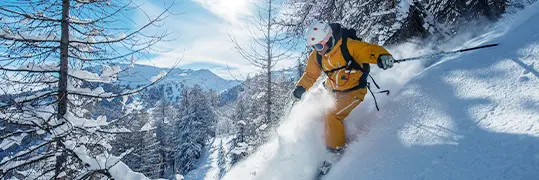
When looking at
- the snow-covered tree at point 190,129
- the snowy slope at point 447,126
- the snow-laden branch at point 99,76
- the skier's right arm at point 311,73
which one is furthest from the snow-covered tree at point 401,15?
Result: the snow-covered tree at point 190,129

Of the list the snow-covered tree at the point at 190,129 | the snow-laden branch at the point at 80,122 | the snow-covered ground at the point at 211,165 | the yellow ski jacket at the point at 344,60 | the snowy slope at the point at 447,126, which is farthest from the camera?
the snow-covered tree at the point at 190,129

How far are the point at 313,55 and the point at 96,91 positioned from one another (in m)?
3.78

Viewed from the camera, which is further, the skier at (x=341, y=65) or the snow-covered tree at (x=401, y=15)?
the snow-covered tree at (x=401, y=15)

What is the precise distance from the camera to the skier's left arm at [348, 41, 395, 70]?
379 cm

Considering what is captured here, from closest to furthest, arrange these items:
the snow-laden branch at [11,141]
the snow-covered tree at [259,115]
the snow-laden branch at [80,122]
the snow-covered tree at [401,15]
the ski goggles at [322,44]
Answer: the snow-laden branch at [11,141]
the ski goggles at [322,44]
the snow-laden branch at [80,122]
the snow-covered tree at [401,15]
the snow-covered tree at [259,115]

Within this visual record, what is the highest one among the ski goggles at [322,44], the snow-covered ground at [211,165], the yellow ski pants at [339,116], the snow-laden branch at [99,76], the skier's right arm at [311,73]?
the ski goggles at [322,44]

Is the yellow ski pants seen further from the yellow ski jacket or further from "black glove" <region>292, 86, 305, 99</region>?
"black glove" <region>292, 86, 305, 99</region>

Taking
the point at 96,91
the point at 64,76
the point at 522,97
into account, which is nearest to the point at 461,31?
the point at 522,97

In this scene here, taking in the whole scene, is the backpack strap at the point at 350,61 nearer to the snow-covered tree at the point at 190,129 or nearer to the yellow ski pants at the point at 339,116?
the yellow ski pants at the point at 339,116

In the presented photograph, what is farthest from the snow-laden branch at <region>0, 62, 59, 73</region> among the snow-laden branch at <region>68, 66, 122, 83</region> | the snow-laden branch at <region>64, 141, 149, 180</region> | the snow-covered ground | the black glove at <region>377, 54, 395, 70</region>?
the snow-covered ground

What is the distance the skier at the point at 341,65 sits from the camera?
4.14 meters

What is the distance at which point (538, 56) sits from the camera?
11.1 feet

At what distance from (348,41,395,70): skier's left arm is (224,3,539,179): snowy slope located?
0.69 meters

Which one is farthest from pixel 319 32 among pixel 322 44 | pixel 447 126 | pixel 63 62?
pixel 63 62
